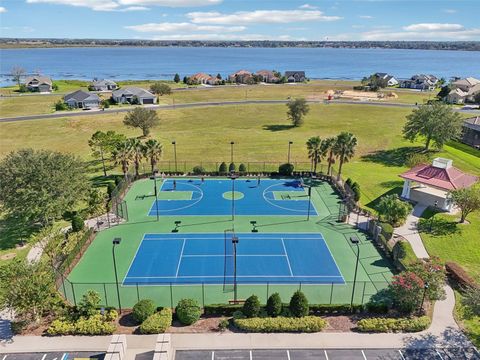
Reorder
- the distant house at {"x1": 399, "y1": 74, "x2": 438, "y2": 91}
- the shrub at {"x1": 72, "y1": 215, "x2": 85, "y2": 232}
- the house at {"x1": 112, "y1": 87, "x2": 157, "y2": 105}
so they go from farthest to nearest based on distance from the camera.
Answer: the distant house at {"x1": 399, "y1": 74, "x2": 438, "y2": 91}, the house at {"x1": 112, "y1": 87, "x2": 157, "y2": 105}, the shrub at {"x1": 72, "y1": 215, "x2": 85, "y2": 232}

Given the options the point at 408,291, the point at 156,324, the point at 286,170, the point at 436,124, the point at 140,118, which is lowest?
the point at 156,324

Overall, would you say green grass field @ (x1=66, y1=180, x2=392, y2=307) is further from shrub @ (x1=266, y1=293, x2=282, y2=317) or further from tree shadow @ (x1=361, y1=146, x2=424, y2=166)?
tree shadow @ (x1=361, y1=146, x2=424, y2=166)

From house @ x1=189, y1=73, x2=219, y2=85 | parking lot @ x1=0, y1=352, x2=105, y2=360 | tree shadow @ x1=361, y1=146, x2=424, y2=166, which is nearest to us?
parking lot @ x1=0, y1=352, x2=105, y2=360

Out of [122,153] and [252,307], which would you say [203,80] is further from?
[252,307]

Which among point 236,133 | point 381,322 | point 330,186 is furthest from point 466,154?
point 381,322

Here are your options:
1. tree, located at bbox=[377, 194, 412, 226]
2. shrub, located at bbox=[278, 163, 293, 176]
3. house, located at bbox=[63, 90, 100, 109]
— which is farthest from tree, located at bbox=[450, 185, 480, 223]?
house, located at bbox=[63, 90, 100, 109]

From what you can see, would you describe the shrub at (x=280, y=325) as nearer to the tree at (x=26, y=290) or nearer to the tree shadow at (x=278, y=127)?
the tree at (x=26, y=290)

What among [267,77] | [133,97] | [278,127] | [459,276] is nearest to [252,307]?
[459,276]

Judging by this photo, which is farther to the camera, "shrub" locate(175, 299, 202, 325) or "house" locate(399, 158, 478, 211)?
"house" locate(399, 158, 478, 211)
